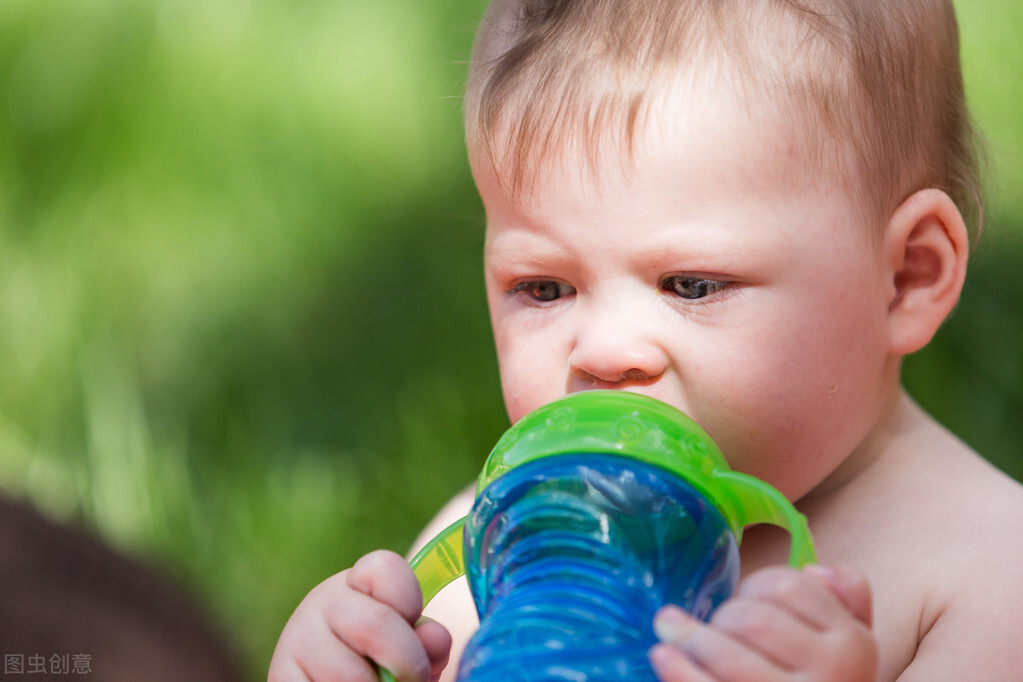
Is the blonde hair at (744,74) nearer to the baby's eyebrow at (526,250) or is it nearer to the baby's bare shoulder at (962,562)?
the baby's eyebrow at (526,250)

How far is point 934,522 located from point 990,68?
130 centimetres

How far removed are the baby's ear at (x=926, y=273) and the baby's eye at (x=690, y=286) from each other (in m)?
0.24

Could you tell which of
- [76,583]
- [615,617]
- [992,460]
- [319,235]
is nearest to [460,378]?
[319,235]

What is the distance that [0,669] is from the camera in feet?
4.26

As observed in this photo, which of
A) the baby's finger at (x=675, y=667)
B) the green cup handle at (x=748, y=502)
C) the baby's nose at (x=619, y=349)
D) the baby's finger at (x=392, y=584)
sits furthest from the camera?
the baby's nose at (x=619, y=349)

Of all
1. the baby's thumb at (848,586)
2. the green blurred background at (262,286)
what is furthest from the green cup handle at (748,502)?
the green blurred background at (262,286)

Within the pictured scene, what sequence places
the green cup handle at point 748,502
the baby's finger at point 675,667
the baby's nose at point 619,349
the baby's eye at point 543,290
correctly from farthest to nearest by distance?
the baby's eye at point 543,290
the baby's nose at point 619,349
the green cup handle at point 748,502
the baby's finger at point 675,667

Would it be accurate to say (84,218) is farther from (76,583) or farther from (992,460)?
(992,460)

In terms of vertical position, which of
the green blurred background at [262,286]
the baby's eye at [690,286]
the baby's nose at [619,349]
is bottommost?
the green blurred background at [262,286]

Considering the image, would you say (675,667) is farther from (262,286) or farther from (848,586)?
(262,286)

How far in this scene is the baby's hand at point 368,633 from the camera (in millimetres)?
1083

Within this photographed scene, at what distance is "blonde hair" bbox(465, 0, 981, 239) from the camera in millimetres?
1236

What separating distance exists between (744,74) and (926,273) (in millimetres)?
354

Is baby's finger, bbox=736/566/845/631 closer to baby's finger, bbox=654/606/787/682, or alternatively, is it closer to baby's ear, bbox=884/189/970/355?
baby's finger, bbox=654/606/787/682
